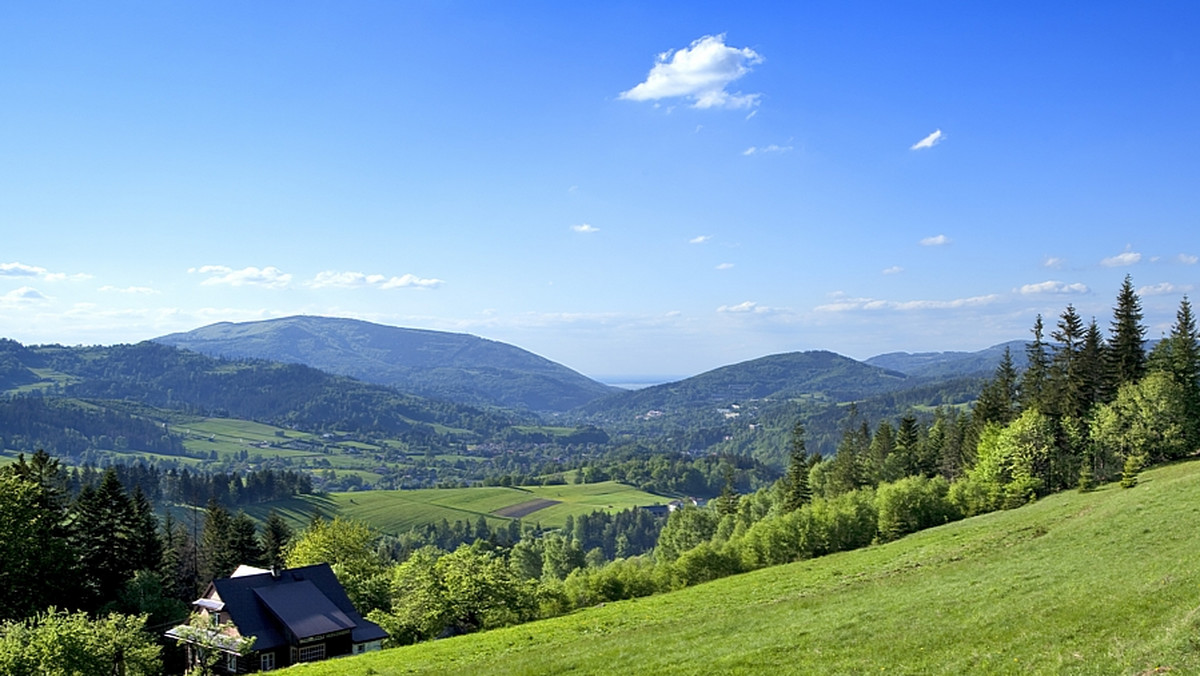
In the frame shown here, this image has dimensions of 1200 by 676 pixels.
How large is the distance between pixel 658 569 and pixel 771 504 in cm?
4112

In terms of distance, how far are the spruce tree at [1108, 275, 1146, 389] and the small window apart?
79377 millimetres

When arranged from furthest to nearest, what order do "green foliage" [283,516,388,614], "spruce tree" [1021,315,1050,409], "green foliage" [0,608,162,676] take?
"spruce tree" [1021,315,1050,409], "green foliage" [283,516,388,614], "green foliage" [0,608,162,676]

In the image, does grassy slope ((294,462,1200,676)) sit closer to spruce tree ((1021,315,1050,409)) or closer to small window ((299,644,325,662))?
small window ((299,644,325,662))

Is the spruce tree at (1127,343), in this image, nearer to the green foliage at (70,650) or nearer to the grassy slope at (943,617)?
the grassy slope at (943,617)

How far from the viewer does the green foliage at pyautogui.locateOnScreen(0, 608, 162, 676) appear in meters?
33.5

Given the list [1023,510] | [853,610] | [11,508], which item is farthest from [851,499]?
[11,508]

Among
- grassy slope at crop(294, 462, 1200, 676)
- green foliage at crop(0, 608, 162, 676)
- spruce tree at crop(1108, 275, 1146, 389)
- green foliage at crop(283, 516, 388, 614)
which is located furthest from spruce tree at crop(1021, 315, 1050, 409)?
green foliage at crop(0, 608, 162, 676)

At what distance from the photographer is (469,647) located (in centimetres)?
3953

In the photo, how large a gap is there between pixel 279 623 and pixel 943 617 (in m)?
46.8

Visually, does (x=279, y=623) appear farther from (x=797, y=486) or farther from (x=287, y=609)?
(x=797, y=486)

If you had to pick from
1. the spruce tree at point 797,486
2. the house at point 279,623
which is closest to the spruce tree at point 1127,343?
the spruce tree at point 797,486

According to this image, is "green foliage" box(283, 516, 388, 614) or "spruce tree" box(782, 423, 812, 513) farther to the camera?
"spruce tree" box(782, 423, 812, 513)

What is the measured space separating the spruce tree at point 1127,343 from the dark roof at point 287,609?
76.4m

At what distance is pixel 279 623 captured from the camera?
54156 mm
